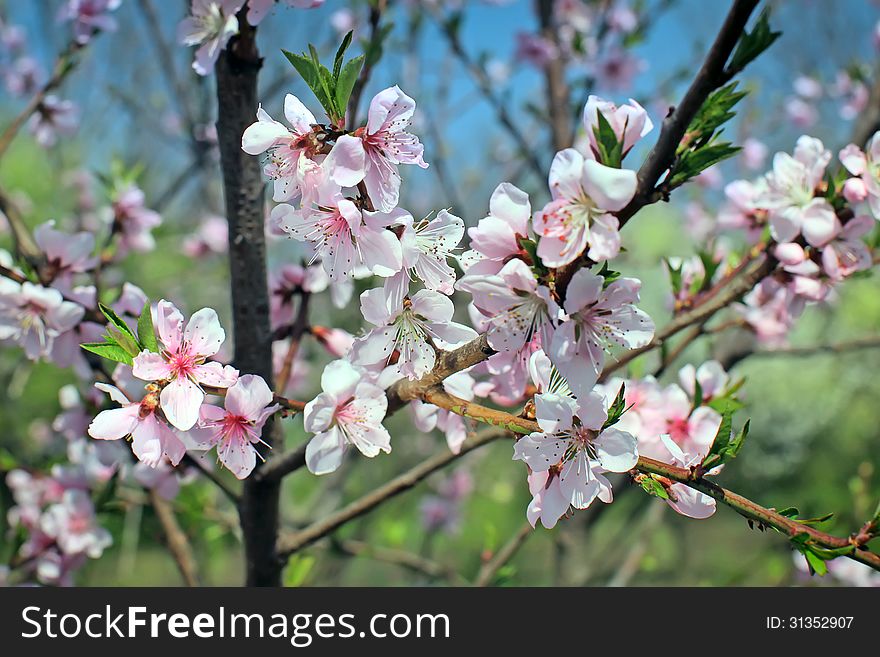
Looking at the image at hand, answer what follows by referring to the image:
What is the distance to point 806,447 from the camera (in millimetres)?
5352

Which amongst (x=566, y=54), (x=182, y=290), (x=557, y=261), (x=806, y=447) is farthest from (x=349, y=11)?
(x=806, y=447)

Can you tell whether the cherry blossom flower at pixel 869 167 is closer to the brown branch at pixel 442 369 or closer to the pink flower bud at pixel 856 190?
the pink flower bud at pixel 856 190

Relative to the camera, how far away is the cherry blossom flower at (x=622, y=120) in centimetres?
74

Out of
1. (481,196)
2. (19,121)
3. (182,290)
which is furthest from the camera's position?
(481,196)

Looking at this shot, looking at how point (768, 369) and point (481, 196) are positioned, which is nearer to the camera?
point (481, 196)

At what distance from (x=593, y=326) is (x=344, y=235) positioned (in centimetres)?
30

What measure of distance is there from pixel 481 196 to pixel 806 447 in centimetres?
303

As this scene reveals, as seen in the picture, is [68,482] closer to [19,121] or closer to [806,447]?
[19,121]

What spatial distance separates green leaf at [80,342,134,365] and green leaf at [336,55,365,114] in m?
0.38

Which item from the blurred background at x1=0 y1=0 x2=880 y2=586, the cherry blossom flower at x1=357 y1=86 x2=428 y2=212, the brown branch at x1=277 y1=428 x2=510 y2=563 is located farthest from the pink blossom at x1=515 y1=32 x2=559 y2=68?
the cherry blossom flower at x1=357 y1=86 x2=428 y2=212

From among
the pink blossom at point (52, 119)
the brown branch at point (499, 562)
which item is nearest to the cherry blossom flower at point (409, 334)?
the brown branch at point (499, 562)

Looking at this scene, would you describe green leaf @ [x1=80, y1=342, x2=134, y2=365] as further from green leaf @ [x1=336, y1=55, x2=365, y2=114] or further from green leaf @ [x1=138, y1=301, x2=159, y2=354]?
green leaf @ [x1=336, y1=55, x2=365, y2=114]

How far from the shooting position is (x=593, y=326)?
2.56 ft

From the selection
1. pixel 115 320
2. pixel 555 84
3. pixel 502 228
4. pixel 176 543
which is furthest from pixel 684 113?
pixel 555 84
